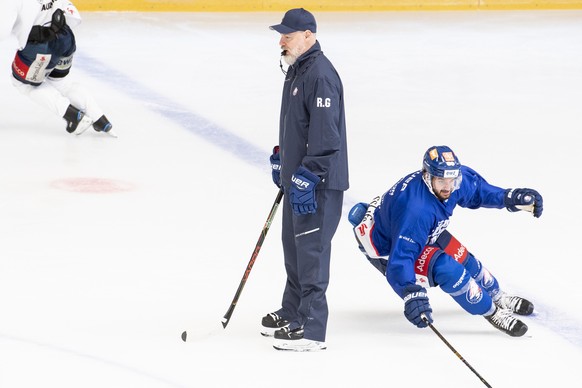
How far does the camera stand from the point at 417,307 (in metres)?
4.30

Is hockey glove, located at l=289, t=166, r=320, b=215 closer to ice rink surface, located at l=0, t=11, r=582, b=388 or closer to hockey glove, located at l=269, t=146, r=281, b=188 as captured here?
hockey glove, located at l=269, t=146, r=281, b=188

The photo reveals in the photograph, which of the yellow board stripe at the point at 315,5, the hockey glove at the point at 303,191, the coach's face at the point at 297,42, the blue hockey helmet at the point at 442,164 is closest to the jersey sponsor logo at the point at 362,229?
the blue hockey helmet at the point at 442,164

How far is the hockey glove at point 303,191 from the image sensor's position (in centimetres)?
426

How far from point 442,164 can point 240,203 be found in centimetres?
209

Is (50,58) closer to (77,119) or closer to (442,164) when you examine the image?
(77,119)

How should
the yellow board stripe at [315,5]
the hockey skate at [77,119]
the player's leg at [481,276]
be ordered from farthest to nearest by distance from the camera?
the yellow board stripe at [315,5] < the hockey skate at [77,119] < the player's leg at [481,276]

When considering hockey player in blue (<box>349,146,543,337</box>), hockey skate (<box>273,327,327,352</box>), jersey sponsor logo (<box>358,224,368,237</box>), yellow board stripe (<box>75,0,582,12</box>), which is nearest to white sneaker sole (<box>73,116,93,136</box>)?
hockey player in blue (<box>349,146,543,337</box>)

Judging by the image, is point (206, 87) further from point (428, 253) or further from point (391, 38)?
point (428, 253)

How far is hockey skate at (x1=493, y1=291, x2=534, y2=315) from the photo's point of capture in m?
4.89

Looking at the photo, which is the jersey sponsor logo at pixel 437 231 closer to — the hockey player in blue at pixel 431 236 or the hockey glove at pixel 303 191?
the hockey player in blue at pixel 431 236

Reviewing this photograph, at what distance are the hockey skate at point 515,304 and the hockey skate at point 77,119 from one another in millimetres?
3489

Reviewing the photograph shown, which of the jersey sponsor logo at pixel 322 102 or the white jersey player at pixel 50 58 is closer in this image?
the jersey sponsor logo at pixel 322 102

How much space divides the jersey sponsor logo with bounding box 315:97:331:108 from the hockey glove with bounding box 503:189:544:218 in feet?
2.77

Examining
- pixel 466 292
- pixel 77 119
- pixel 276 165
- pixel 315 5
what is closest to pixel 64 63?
pixel 77 119
